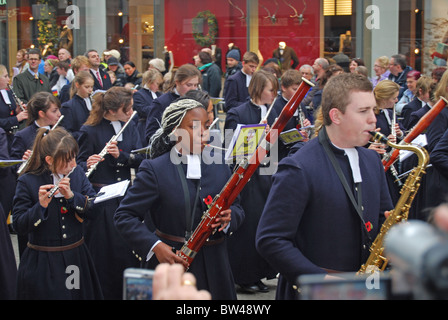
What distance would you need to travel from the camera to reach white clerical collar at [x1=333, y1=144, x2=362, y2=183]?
3.02 meters

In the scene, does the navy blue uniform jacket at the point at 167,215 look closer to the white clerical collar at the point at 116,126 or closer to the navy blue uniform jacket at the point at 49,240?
the navy blue uniform jacket at the point at 49,240

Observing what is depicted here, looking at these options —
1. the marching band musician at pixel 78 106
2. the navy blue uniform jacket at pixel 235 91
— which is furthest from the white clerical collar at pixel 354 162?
the navy blue uniform jacket at pixel 235 91

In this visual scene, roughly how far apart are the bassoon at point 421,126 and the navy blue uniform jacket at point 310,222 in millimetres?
1387

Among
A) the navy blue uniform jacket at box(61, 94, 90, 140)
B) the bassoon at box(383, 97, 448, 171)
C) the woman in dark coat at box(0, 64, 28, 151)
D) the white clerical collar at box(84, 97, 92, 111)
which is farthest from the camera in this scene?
the woman in dark coat at box(0, 64, 28, 151)

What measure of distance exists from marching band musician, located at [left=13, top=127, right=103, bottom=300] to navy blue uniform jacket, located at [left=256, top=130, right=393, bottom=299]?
1.72 metres

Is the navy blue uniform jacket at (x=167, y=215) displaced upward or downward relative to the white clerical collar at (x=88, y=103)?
downward

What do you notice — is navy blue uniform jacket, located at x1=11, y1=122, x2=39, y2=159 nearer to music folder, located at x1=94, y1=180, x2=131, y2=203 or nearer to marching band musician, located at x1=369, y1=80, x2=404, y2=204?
music folder, located at x1=94, y1=180, x2=131, y2=203

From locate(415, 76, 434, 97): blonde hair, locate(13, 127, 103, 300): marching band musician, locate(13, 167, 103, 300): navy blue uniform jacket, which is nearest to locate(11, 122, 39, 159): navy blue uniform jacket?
locate(13, 127, 103, 300): marching band musician

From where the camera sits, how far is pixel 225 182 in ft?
12.6

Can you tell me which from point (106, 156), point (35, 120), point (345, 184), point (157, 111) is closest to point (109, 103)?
point (106, 156)

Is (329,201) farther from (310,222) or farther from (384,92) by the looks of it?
(384,92)

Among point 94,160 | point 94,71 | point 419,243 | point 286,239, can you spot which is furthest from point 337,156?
point 94,71

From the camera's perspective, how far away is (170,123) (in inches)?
148

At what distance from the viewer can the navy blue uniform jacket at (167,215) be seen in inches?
140
